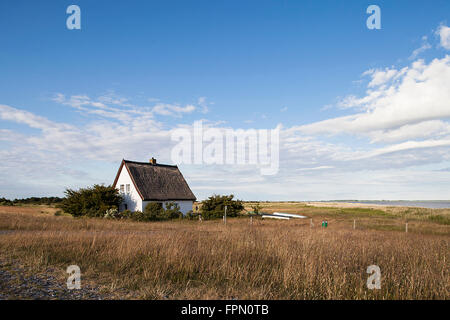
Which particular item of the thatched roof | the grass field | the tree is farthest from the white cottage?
the grass field

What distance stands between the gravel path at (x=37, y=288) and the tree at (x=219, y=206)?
2606 centimetres

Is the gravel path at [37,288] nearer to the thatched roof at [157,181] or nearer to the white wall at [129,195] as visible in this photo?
the thatched roof at [157,181]

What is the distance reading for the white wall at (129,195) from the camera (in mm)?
32375

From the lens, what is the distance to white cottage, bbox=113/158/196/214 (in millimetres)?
32656

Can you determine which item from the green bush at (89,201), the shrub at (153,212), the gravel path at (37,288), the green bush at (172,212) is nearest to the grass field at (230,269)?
the gravel path at (37,288)

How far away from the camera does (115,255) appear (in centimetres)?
795

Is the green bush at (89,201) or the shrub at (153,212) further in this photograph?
the green bush at (89,201)

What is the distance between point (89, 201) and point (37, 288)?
27429 millimetres

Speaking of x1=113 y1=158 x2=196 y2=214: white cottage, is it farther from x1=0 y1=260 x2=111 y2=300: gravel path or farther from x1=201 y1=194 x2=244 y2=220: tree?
x1=0 y1=260 x2=111 y2=300: gravel path

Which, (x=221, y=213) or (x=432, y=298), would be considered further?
(x=221, y=213)
